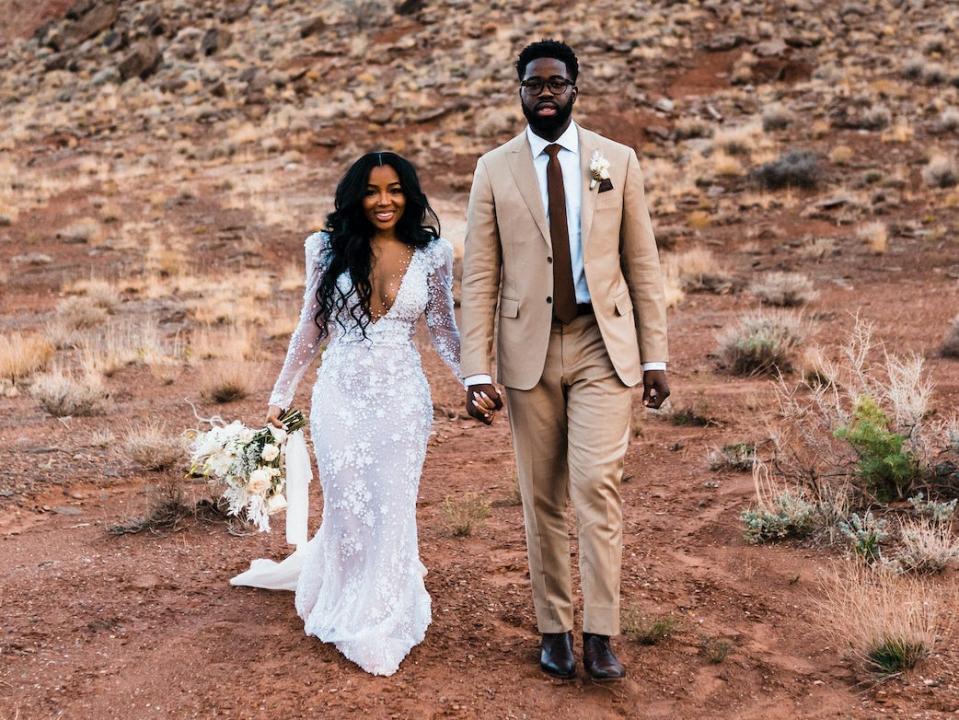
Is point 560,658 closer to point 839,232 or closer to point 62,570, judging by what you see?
point 62,570

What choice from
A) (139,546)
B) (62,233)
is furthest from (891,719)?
(62,233)

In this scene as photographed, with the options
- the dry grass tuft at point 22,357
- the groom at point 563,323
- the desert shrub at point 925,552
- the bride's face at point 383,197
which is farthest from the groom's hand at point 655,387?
the dry grass tuft at point 22,357

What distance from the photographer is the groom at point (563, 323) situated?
3.89 m

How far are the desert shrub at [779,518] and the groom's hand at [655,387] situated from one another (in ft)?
5.92

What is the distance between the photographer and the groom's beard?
13.0 ft

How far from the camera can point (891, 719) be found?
12.0ft

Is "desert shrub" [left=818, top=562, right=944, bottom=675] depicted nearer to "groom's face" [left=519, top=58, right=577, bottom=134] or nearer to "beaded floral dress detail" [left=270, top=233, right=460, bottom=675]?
"beaded floral dress detail" [left=270, top=233, right=460, bottom=675]

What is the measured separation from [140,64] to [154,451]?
1243 inches

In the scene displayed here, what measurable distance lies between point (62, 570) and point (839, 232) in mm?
15238

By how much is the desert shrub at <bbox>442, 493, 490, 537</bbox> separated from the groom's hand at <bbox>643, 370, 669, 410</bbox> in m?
2.18

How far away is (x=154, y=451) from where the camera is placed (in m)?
7.68

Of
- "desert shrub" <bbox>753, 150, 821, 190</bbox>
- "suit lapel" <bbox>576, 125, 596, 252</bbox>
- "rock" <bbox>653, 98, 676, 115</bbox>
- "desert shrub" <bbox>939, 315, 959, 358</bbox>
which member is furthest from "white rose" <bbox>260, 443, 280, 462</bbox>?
"rock" <bbox>653, 98, 676, 115</bbox>

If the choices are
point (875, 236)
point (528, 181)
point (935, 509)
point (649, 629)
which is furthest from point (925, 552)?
point (875, 236)

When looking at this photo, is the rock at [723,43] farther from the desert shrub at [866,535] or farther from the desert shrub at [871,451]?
the desert shrub at [866,535]
